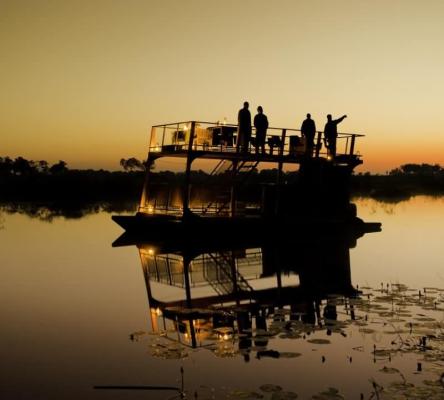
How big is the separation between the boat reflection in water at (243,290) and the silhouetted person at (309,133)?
14.0 ft

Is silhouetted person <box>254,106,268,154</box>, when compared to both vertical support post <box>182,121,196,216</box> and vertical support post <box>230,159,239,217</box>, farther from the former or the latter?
vertical support post <box>182,121,196,216</box>

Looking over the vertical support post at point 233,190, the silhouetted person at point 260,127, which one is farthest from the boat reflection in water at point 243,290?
the silhouetted person at point 260,127

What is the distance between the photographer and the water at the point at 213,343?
26.5 feet

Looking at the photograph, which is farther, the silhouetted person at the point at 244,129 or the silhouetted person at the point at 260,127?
the silhouetted person at the point at 260,127

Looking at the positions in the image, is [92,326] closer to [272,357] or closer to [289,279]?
[272,357]

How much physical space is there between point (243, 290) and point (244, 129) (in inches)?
449

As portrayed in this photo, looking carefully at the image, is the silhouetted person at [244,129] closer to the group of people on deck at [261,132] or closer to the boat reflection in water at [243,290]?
the group of people on deck at [261,132]

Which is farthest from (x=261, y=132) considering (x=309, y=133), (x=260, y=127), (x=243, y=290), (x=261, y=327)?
(x=261, y=327)

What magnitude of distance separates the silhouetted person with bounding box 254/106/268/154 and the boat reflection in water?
450 centimetres

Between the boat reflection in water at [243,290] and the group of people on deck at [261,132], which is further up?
the group of people on deck at [261,132]

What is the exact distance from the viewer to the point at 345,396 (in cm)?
757

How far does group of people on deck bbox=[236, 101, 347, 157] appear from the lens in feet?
85.1

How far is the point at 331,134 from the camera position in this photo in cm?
2891

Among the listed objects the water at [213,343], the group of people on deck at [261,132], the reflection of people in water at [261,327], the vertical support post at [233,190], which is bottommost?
the water at [213,343]
